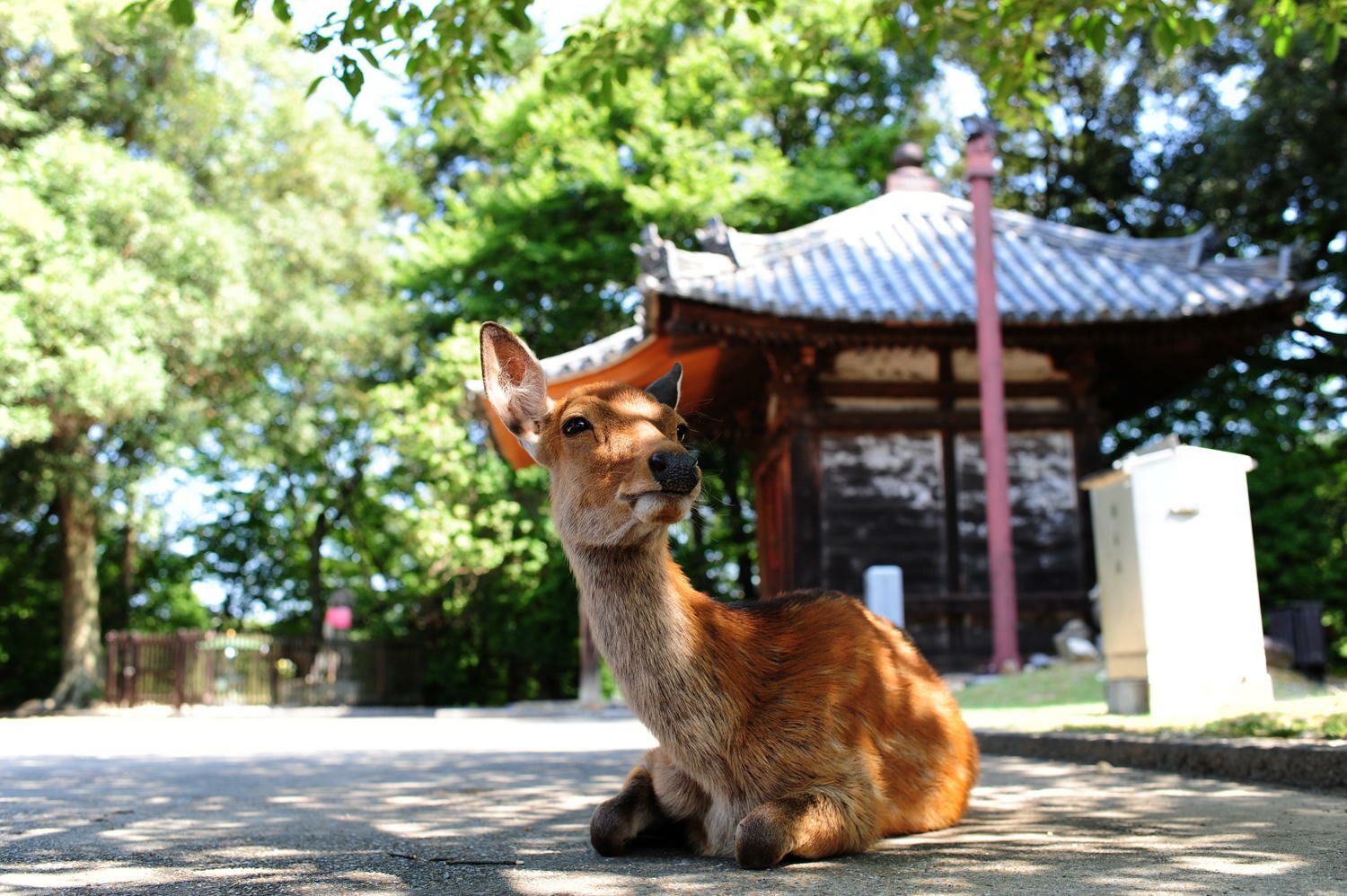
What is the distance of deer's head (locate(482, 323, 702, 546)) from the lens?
283 cm

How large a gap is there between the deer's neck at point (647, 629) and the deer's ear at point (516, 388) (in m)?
0.45

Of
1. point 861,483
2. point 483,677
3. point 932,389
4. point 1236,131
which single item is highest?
point 1236,131

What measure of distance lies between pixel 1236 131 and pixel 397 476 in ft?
50.8

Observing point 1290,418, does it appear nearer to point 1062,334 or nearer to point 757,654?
point 1062,334

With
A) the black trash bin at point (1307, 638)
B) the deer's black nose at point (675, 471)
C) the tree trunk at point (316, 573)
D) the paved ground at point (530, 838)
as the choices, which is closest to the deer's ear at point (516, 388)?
the deer's black nose at point (675, 471)

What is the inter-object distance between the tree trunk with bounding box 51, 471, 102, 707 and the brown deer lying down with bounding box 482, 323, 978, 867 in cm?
1946

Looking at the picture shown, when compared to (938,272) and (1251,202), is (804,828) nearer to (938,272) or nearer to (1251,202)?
(938,272)

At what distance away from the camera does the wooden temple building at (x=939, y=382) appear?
1198cm

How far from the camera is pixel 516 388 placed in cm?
336

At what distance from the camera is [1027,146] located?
22.5m

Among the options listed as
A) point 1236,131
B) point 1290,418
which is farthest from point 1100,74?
point 1290,418

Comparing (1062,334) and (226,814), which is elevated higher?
(1062,334)

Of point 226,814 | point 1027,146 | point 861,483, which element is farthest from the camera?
point 1027,146

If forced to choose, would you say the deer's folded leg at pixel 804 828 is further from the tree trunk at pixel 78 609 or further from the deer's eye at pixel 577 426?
the tree trunk at pixel 78 609
